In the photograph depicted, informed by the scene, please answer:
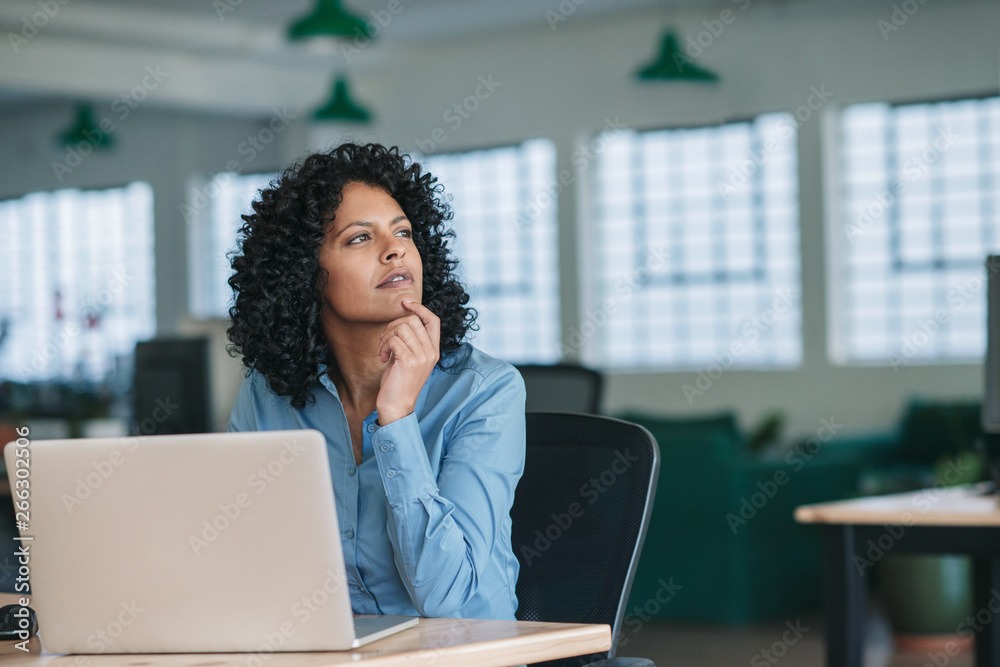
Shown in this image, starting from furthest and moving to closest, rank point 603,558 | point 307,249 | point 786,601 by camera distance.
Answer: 1. point 786,601
2. point 307,249
3. point 603,558

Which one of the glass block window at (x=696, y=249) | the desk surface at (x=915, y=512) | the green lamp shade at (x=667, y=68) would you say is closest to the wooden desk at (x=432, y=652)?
the desk surface at (x=915, y=512)

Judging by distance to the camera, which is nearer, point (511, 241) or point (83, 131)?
point (83, 131)

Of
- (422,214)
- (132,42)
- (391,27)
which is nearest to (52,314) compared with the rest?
(132,42)

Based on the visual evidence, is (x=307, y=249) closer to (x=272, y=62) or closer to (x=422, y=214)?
(x=422, y=214)

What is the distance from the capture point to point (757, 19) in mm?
7879

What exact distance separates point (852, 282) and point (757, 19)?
5.31 feet

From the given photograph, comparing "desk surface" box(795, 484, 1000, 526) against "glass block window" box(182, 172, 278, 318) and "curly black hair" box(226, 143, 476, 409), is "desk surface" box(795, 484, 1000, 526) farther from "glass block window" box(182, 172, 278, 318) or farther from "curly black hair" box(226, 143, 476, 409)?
"glass block window" box(182, 172, 278, 318)

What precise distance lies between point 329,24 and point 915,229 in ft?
11.7

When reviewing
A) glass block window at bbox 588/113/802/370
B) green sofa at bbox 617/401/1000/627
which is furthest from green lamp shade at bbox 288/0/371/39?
glass block window at bbox 588/113/802/370

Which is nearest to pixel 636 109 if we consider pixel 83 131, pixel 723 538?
pixel 83 131

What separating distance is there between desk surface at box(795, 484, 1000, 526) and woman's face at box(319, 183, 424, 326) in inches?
53.0

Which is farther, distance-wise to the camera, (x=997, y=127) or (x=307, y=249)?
(x=997, y=127)

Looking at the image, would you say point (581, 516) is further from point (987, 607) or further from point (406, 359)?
point (987, 607)

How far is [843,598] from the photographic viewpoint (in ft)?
9.87
